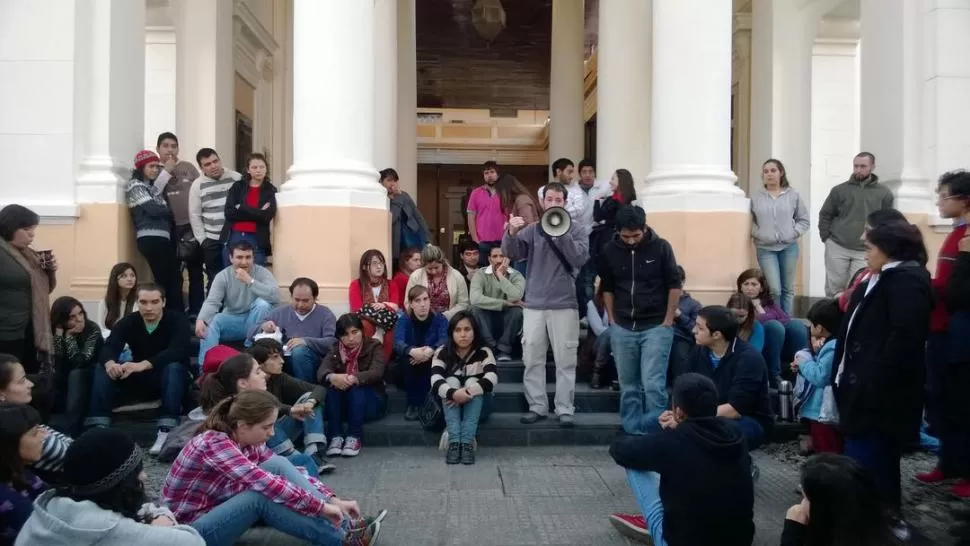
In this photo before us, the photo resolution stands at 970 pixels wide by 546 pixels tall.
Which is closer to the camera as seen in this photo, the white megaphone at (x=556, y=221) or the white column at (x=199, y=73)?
the white megaphone at (x=556, y=221)

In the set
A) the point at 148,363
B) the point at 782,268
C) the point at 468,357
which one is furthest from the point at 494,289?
the point at 148,363

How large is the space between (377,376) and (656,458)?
10.2ft

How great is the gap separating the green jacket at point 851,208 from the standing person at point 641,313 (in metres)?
2.37

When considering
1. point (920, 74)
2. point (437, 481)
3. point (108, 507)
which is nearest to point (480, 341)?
point (437, 481)

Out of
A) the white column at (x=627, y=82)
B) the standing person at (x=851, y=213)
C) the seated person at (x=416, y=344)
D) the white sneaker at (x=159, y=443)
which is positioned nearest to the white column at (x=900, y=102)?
the standing person at (x=851, y=213)

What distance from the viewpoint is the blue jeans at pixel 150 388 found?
6.16m

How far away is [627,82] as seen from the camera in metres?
9.84

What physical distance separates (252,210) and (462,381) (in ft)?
8.39

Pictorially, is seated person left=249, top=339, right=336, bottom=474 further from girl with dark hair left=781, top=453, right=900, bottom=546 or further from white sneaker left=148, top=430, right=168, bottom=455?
girl with dark hair left=781, top=453, right=900, bottom=546

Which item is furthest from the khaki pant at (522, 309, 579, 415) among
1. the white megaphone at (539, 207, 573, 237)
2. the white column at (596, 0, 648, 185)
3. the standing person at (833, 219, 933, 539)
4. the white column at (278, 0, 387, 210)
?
the white column at (596, 0, 648, 185)

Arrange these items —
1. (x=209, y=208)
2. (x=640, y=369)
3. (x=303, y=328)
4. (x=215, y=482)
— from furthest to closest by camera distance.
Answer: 1. (x=209, y=208)
2. (x=303, y=328)
3. (x=640, y=369)
4. (x=215, y=482)

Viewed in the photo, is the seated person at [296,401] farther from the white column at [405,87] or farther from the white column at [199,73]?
the white column at [405,87]

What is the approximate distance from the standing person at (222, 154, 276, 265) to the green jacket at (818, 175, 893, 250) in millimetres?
5019

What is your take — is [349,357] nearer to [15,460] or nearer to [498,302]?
[498,302]
